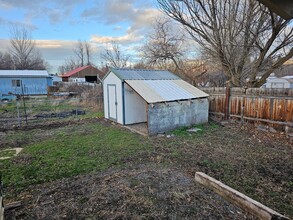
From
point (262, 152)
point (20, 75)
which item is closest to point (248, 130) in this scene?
point (262, 152)

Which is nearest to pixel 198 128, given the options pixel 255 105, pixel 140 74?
pixel 255 105

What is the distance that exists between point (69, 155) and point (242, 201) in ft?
A: 15.4

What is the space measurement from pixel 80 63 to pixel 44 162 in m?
58.2

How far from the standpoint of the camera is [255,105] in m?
8.52

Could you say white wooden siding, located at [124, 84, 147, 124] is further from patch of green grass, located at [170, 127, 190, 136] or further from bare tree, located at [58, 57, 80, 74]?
bare tree, located at [58, 57, 80, 74]

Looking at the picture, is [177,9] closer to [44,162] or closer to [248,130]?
[248,130]

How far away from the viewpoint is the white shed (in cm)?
820

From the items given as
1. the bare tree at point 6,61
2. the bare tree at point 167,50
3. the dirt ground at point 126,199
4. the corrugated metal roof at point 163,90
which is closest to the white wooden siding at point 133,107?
the corrugated metal roof at point 163,90

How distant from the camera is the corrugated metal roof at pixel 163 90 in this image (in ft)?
27.0

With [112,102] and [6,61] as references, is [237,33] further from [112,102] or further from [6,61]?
[6,61]

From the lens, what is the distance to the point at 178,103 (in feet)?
28.7

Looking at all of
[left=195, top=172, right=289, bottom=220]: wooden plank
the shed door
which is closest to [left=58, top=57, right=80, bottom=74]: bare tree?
the shed door

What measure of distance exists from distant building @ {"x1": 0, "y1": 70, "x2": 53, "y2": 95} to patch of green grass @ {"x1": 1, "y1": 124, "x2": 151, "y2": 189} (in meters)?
17.8

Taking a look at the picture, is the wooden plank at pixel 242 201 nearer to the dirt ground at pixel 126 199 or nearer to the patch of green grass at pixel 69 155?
the dirt ground at pixel 126 199
